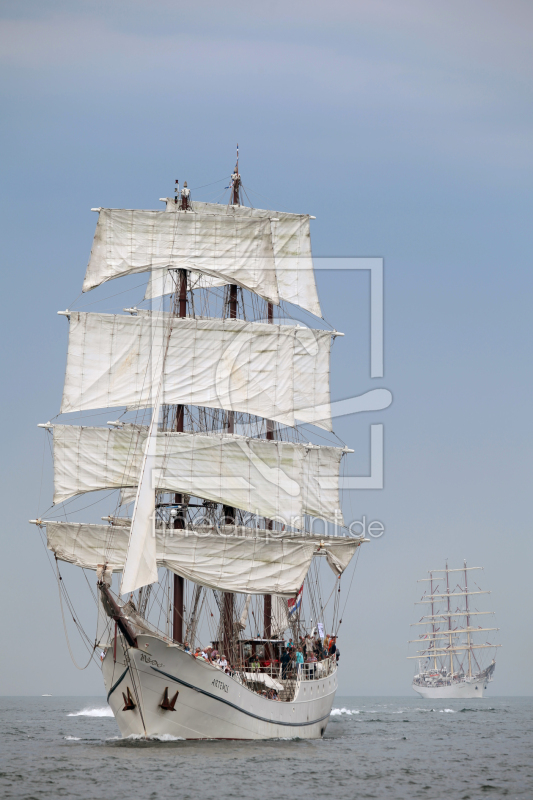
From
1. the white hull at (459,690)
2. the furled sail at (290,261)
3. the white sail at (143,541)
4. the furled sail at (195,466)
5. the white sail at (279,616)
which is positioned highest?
the furled sail at (290,261)

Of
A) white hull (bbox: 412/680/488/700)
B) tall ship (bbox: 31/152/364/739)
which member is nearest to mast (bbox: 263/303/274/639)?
tall ship (bbox: 31/152/364/739)

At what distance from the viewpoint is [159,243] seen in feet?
197

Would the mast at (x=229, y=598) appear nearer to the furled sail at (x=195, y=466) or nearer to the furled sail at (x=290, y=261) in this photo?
the furled sail at (x=195, y=466)

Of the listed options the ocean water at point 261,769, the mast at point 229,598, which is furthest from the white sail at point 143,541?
the mast at point 229,598

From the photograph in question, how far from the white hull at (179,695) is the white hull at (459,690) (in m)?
139

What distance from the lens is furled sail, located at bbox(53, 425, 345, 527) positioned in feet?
183

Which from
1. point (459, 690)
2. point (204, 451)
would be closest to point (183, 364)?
point (204, 451)

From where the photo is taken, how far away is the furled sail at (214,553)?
173 feet

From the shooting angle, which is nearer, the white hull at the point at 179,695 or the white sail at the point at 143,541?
the white sail at the point at 143,541

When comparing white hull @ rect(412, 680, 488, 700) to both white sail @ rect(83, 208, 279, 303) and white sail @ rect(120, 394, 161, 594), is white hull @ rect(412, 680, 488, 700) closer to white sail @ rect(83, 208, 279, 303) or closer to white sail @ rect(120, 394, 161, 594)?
white sail @ rect(83, 208, 279, 303)

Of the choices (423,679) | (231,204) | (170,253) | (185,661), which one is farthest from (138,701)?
(423,679)

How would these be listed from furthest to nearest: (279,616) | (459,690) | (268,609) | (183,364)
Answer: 1. (459,690)
2. (279,616)
3. (268,609)
4. (183,364)

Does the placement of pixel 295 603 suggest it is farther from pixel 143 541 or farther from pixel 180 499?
pixel 143 541

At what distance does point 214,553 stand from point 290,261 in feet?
88.1
